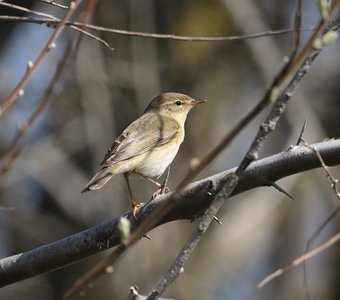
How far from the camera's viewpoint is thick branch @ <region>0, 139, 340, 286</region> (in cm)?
300

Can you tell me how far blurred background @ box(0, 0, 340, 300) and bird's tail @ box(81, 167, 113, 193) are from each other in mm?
4281

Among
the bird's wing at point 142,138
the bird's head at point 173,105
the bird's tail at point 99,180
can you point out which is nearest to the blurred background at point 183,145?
the bird's head at point 173,105

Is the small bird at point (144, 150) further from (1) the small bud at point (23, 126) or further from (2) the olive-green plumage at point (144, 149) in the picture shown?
(1) the small bud at point (23, 126)

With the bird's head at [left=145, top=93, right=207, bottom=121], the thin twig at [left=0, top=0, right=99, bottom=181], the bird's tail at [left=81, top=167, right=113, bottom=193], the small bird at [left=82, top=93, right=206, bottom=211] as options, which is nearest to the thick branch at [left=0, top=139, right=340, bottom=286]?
the bird's tail at [left=81, top=167, right=113, bottom=193]

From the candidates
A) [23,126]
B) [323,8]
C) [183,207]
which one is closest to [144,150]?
[183,207]

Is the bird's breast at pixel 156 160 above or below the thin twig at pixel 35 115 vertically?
below

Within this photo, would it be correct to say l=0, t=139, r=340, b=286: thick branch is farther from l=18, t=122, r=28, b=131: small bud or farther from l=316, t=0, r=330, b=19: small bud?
l=18, t=122, r=28, b=131: small bud

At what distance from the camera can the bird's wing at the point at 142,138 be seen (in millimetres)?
5367

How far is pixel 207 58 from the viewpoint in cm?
1170

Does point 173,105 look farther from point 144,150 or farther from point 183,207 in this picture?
point 183,207

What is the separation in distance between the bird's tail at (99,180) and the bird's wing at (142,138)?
0.09 meters

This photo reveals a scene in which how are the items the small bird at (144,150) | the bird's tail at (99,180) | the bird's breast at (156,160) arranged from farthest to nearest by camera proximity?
the bird's breast at (156,160) < the small bird at (144,150) < the bird's tail at (99,180)

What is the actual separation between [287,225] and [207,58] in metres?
3.02

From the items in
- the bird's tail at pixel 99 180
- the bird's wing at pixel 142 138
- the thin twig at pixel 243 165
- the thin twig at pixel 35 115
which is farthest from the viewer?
the bird's wing at pixel 142 138
